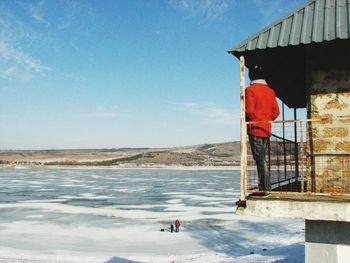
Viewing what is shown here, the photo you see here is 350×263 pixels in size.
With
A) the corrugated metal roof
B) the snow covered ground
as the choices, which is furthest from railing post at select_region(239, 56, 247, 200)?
the snow covered ground

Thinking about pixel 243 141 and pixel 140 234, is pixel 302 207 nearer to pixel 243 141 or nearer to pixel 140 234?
pixel 243 141

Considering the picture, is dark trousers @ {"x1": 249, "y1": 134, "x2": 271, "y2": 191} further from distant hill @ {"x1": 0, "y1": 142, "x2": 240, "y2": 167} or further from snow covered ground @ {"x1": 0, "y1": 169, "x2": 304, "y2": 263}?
distant hill @ {"x1": 0, "y1": 142, "x2": 240, "y2": 167}

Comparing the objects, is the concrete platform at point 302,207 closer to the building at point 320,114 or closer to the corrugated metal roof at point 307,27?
the building at point 320,114

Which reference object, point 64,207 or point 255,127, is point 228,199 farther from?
point 255,127

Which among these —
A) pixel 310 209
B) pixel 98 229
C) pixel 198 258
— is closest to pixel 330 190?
pixel 310 209

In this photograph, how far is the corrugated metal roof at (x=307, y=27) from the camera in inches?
272

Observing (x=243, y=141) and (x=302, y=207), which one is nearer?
Result: (x=302, y=207)

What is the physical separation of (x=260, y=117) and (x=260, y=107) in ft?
0.57

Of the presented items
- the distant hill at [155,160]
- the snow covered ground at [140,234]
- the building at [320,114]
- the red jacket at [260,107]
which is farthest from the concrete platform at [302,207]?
the distant hill at [155,160]

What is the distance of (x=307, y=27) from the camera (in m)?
7.18

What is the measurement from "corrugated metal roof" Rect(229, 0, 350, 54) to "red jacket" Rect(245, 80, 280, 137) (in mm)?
729

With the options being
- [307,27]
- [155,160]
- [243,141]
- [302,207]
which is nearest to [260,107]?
[243,141]

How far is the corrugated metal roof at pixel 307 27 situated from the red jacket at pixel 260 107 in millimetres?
729

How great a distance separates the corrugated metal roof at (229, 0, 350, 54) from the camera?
6914 mm
